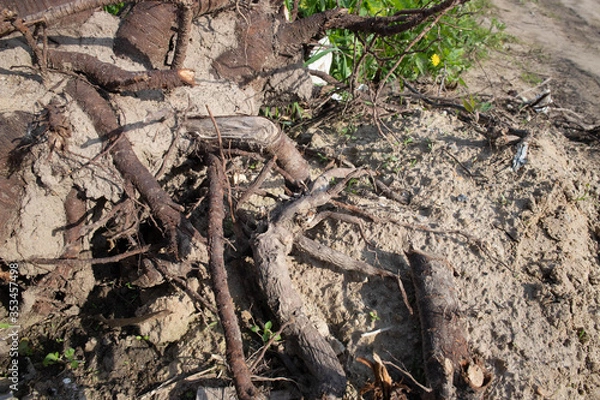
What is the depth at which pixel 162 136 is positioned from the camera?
91.2 inches

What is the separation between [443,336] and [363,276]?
1.58 feet

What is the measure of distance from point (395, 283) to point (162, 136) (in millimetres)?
1413

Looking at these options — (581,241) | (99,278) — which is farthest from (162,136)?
(581,241)

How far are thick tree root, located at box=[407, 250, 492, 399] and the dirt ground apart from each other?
0.10 metres

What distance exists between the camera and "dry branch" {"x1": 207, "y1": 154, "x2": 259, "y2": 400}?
1.65 metres

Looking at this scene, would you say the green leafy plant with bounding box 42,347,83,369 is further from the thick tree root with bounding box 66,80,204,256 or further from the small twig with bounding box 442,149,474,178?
the small twig with bounding box 442,149,474,178

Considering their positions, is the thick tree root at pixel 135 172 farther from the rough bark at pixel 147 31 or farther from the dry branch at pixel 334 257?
the dry branch at pixel 334 257

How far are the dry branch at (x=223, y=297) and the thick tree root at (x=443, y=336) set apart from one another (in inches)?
30.0

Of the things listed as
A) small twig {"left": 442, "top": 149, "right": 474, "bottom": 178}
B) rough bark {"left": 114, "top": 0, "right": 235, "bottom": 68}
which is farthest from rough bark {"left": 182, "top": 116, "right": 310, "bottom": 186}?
small twig {"left": 442, "top": 149, "right": 474, "bottom": 178}

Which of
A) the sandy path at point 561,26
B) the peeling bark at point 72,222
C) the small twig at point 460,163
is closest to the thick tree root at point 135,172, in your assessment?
the peeling bark at point 72,222

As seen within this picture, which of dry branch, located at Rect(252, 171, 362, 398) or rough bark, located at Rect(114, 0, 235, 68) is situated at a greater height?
rough bark, located at Rect(114, 0, 235, 68)

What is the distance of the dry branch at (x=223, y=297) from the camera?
1.65 m

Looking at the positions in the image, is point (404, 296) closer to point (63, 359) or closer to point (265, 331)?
point (265, 331)

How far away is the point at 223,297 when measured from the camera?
5.91 feet
